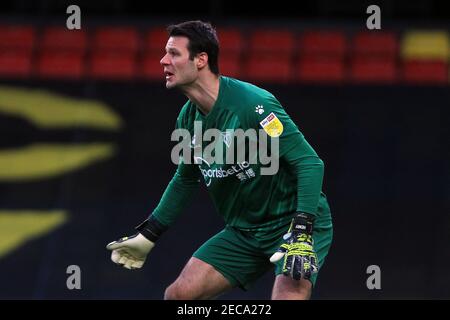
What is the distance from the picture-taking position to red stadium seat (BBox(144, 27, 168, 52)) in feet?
29.6

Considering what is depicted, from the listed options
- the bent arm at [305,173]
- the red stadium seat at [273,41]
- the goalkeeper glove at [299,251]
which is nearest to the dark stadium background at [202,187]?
the red stadium seat at [273,41]

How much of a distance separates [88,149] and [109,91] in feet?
1.56

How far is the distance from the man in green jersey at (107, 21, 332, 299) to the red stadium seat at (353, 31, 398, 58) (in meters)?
3.37

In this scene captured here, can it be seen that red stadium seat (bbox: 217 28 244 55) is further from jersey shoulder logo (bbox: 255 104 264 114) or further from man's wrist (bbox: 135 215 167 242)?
jersey shoulder logo (bbox: 255 104 264 114)

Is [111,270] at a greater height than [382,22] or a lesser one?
lesser

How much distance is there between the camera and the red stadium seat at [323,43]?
898cm

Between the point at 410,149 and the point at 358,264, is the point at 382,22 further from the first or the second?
the point at 358,264

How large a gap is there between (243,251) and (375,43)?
12.0 ft

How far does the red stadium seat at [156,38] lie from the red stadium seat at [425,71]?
6.34ft

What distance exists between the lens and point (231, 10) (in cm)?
953

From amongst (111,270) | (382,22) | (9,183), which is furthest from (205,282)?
(382,22)

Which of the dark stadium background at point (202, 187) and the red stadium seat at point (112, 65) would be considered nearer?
the dark stadium background at point (202, 187)

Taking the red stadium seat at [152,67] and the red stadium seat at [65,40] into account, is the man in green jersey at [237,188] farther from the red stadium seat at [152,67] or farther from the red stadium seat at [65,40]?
the red stadium seat at [65,40]
